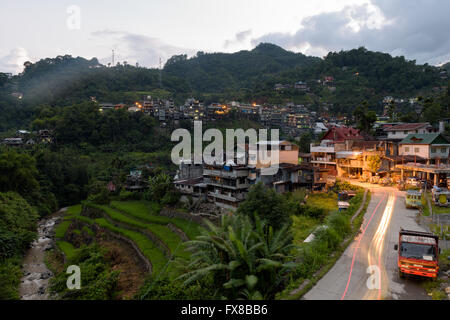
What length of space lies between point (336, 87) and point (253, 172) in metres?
66.3

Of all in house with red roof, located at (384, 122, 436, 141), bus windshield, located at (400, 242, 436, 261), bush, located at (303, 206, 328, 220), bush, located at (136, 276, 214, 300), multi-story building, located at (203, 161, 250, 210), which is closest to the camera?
bus windshield, located at (400, 242, 436, 261)

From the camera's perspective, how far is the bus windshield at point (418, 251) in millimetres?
9320

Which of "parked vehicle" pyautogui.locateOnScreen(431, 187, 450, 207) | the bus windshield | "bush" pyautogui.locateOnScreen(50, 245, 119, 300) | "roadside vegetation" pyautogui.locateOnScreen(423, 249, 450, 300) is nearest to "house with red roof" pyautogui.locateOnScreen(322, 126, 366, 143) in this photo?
"parked vehicle" pyautogui.locateOnScreen(431, 187, 450, 207)

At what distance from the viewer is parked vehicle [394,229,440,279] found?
29.9 feet

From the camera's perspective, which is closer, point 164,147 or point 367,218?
point 367,218

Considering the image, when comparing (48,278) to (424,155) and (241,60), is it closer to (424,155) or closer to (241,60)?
(424,155)

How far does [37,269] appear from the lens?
23156mm

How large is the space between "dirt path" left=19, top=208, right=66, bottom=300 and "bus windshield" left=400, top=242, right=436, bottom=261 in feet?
69.1

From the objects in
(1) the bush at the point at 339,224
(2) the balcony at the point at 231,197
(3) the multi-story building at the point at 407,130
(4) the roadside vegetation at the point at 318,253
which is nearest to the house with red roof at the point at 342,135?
(3) the multi-story building at the point at 407,130

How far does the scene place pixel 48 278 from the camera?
71.2 feet

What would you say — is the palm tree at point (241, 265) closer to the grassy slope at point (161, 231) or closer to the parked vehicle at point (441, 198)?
the grassy slope at point (161, 231)

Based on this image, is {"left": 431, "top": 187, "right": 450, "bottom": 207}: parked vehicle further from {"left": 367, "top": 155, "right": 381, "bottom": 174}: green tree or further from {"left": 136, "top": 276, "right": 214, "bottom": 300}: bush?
{"left": 136, "top": 276, "right": 214, "bottom": 300}: bush
